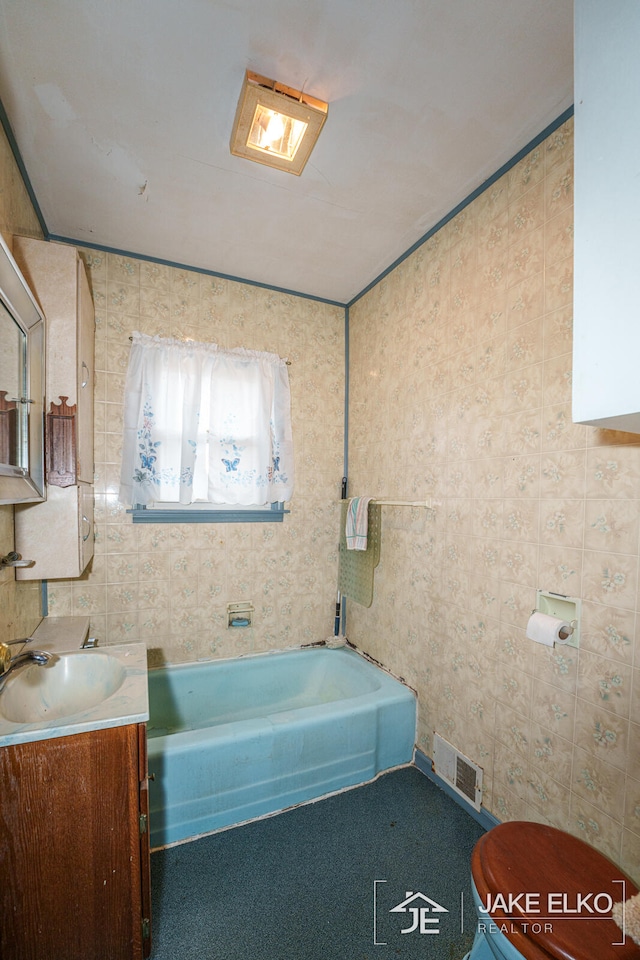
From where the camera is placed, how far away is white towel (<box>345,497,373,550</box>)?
2.40 metres

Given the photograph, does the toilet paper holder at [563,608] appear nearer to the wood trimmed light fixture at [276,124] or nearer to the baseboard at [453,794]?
the baseboard at [453,794]

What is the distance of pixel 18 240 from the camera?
5.11ft

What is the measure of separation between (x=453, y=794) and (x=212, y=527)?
177cm

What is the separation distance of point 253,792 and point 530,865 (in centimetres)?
116

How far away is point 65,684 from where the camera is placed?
148 centimetres

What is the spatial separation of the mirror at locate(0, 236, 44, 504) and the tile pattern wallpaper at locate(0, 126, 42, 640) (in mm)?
190

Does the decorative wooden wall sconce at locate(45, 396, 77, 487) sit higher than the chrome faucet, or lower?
higher

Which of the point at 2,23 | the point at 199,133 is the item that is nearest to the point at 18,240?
the point at 2,23

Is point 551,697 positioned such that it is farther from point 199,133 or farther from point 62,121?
point 62,121

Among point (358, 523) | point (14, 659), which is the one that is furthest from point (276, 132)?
point (14, 659)

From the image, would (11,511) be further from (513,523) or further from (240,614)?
(513,523)

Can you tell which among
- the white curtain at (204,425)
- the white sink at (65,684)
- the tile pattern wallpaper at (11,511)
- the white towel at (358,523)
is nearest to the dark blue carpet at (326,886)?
the white sink at (65,684)

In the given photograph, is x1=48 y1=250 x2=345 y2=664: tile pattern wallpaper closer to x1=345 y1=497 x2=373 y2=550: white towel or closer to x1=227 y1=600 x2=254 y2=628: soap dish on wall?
x1=227 y1=600 x2=254 y2=628: soap dish on wall

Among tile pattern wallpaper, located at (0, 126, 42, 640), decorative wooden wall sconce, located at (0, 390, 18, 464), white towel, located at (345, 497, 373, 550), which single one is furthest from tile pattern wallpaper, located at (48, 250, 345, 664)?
decorative wooden wall sconce, located at (0, 390, 18, 464)
